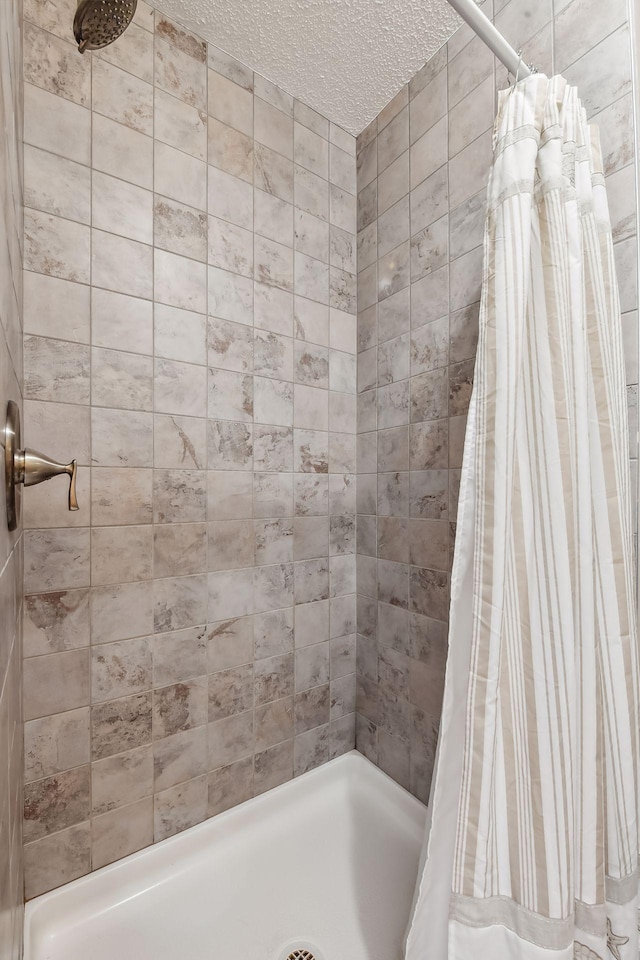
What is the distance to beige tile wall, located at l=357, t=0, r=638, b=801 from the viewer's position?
44.9 inches

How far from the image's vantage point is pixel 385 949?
1.01 metres

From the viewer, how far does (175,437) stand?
1186 millimetres

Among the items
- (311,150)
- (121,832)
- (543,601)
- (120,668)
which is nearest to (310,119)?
(311,150)

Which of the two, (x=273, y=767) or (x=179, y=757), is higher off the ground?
(x=179, y=757)

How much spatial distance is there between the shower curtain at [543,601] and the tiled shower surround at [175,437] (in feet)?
2.26

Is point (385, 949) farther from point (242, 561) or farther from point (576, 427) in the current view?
point (576, 427)

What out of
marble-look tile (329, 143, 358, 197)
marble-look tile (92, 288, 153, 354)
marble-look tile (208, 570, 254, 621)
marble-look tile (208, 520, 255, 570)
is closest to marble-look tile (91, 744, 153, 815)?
marble-look tile (208, 570, 254, 621)

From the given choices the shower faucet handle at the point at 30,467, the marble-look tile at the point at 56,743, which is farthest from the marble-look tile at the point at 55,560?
the shower faucet handle at the point at 30,467

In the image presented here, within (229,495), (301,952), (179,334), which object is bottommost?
(301,952)

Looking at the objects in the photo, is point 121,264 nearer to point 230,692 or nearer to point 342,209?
point 342,209

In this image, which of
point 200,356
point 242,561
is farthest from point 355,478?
point 200,356

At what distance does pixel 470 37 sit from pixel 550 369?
42.4 inches

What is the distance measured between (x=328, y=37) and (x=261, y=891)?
88.7 inches

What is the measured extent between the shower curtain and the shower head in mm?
663
